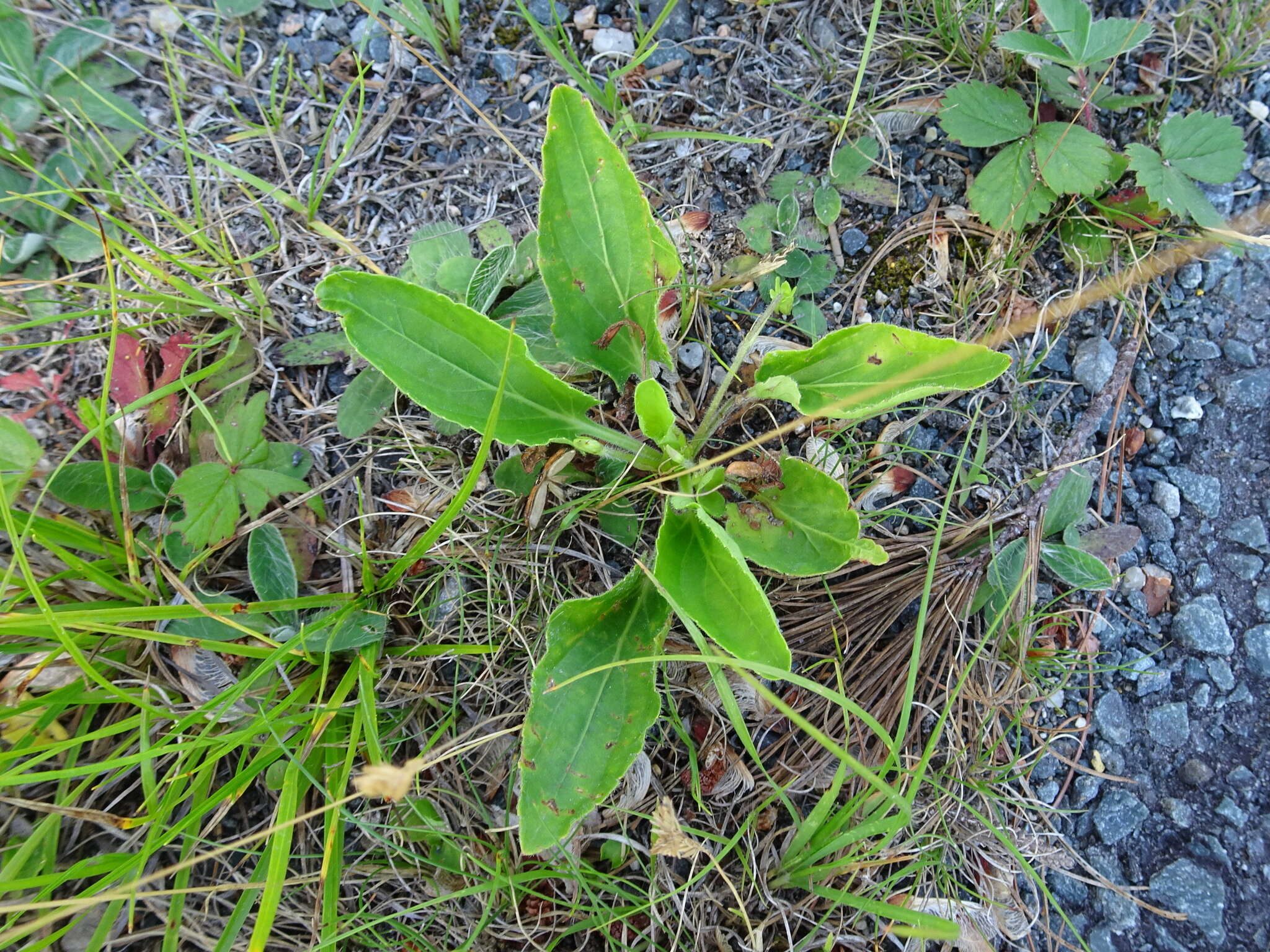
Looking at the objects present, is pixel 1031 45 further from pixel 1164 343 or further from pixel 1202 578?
pixel 1202 578

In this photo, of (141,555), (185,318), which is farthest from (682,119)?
(141,555)

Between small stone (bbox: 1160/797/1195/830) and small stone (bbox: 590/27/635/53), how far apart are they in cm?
219

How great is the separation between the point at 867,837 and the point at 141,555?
1.67 metres

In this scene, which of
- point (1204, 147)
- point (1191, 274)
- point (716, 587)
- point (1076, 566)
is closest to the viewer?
point (716, 587)

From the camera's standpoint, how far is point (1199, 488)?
1866 millimetres

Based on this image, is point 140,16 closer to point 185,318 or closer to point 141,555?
point 185,318

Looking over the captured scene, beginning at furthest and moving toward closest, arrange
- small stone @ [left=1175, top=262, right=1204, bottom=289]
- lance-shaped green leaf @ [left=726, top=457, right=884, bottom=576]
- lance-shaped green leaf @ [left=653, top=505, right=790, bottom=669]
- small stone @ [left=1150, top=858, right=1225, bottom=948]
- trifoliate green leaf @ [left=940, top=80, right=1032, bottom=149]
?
small stone @ [left=1175, top=262, right=1204, bottom=289] → trifoliate green leaf @ [left=940, top=80, right=1032, bottom=149] → small stone @ [left=1150, top=858, right=1225, bottom=948] → lance-shaped green leaf @ [left=726, top=457, right=884, bottom=576] → lance-shaped green leaf @ [left=653, top=505, right=790, bottom=669]

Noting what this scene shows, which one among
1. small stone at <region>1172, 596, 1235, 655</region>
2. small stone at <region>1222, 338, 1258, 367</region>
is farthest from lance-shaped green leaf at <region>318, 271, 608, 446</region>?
small stone at <region>1222, 338, 1258, 367</region>

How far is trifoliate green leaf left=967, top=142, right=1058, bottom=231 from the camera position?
73.0 inches

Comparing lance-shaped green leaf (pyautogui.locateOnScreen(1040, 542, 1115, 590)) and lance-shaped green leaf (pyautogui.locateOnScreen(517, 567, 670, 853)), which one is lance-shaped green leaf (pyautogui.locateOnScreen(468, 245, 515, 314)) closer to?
lance-shaped green leaf (pyautogui.locateOnScreen(517, 567, 670, 853))

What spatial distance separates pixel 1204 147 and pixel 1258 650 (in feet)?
3.87

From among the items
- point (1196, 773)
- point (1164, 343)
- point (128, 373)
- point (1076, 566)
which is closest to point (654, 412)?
point (1076, 566)

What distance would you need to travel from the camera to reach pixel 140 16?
2.06 metres

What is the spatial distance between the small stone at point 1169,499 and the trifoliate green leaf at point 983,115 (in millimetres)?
914
